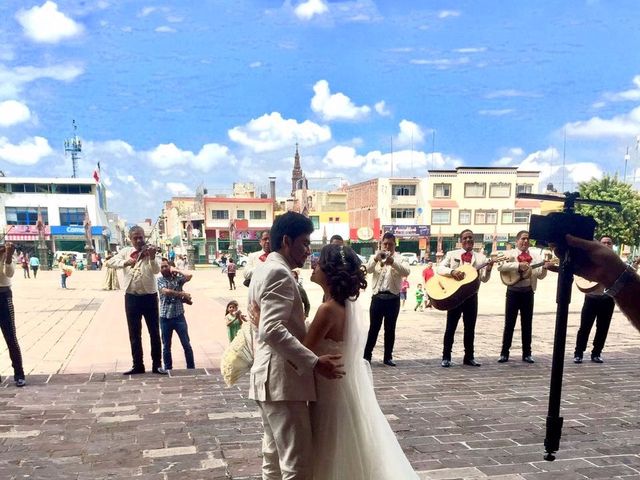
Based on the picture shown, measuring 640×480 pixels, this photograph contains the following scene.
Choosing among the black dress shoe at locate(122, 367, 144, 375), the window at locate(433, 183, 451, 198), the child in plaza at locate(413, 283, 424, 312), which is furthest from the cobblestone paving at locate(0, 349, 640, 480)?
the window at locate(433, 183, 451, 198)

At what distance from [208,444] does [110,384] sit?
7.49 ft

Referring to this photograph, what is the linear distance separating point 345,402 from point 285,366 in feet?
1.51

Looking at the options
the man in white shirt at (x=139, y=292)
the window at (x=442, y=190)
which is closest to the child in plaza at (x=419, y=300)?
the man in white shirt at (x=139, y=292)

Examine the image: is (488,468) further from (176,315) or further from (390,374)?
(176,315)

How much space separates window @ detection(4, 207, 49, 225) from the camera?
46.0 m

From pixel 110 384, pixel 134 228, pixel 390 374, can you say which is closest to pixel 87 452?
pixel 110 384

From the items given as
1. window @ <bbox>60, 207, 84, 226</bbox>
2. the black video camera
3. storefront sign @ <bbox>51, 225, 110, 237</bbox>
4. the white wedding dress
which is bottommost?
the white wedding dress

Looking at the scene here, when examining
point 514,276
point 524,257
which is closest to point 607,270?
point 514,276

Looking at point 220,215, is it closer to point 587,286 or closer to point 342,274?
point 587,286

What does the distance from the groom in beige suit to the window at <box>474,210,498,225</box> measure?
163 ft

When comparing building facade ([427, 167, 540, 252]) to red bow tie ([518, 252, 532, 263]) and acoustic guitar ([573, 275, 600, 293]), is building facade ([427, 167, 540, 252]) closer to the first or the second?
acoustic guitar ([573, 275, 600, 293])

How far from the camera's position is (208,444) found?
150 inches

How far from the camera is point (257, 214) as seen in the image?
5372 cm

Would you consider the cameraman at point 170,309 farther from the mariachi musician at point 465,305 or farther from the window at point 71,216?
the window at point 71,216
